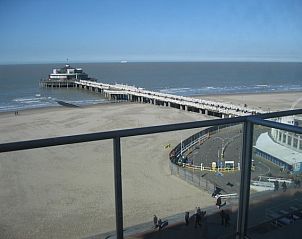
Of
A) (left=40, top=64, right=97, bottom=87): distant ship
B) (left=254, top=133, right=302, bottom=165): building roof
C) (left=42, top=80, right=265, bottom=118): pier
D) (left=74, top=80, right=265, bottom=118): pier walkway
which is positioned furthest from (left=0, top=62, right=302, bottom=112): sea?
Answer: (left=254, top=133, right=302, bottom=165): building roof

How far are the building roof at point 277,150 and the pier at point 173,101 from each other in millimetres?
21375

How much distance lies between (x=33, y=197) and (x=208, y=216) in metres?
1.44

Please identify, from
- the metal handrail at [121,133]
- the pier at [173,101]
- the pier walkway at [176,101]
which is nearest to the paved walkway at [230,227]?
the metal handrail at [121,133]

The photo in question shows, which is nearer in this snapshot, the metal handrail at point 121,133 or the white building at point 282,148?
the metal handrail at point 121,133

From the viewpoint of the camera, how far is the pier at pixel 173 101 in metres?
37.0

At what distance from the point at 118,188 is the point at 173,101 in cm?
4359

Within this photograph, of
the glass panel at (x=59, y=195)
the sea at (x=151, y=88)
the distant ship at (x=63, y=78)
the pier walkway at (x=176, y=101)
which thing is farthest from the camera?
the distant ship at (x=63, y=78)

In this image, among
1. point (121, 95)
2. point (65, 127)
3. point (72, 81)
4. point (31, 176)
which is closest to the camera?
point (31, 176)

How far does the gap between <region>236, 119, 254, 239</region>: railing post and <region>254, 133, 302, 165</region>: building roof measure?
0.33ft

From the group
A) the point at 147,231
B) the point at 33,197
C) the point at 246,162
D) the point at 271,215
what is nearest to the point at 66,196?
the point at 33,197

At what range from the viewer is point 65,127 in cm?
3136

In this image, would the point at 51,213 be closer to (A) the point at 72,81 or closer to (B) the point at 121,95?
(B) the point at 121,95

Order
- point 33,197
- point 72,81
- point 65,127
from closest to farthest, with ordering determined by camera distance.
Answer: point 33,197 → point 65,127 → point 72,81

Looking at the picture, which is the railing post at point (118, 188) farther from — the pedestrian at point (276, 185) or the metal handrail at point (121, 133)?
the pedestrian at point (276, 185)
